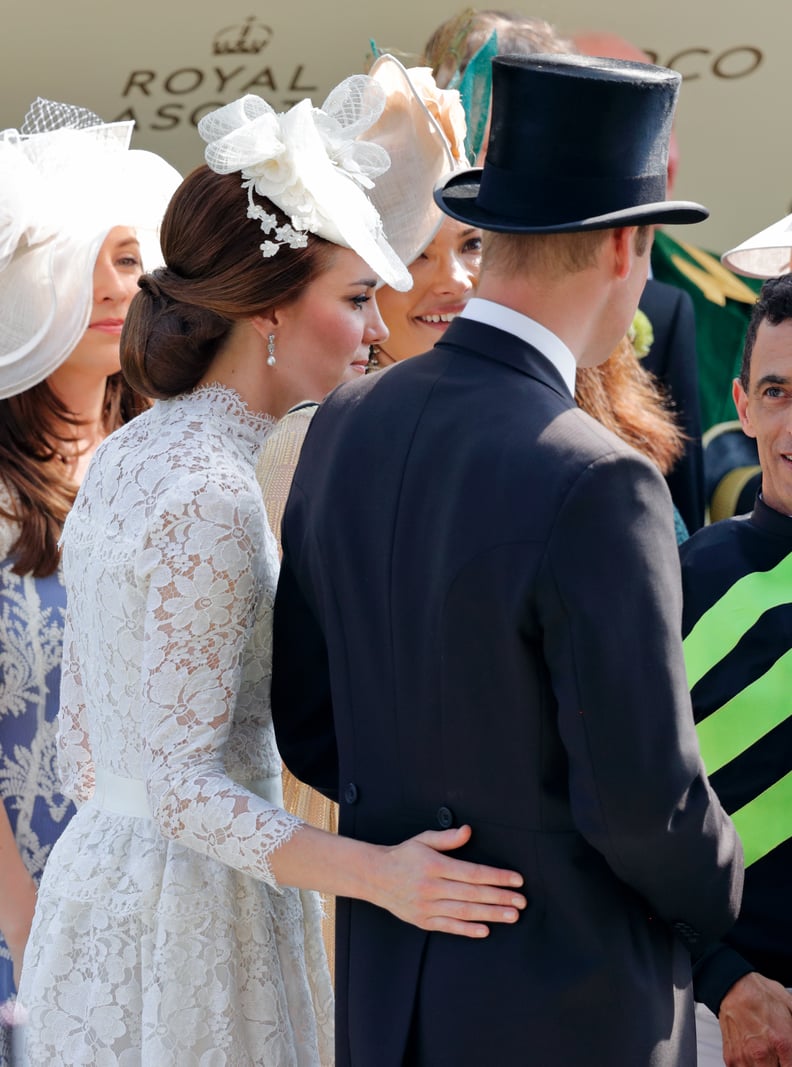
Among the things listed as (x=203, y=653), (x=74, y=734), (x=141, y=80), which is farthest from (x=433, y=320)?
(x=141, y=80)

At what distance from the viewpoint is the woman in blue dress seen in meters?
2.57

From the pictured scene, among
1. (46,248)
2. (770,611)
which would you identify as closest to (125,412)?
(46,248)

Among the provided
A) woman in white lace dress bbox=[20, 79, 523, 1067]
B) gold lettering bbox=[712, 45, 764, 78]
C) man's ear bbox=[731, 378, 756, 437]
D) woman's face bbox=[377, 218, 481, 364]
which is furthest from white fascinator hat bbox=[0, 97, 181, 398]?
gold lettering bbox=[712, 45, 764, 78]

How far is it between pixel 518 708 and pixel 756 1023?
0.72 meters

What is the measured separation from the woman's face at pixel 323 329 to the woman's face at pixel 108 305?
0.91m

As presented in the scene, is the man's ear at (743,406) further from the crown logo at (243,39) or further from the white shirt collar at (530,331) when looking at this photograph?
the crown logo at (243,39)

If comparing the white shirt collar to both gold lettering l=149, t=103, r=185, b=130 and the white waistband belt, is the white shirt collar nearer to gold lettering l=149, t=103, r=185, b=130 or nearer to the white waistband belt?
the white waistband belt

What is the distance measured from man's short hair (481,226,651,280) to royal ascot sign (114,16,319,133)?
3.16 m

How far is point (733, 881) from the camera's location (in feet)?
4.91

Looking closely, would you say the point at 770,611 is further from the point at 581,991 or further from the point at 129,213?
the point at 129,213

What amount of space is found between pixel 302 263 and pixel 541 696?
0.76 meters

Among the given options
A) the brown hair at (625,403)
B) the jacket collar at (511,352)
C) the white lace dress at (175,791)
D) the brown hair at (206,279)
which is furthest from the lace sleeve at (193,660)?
the brown hair at (625,403)

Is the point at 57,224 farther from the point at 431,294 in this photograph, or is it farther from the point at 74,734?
the point at 74,734

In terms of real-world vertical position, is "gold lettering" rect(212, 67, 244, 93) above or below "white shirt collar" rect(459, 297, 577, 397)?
below
